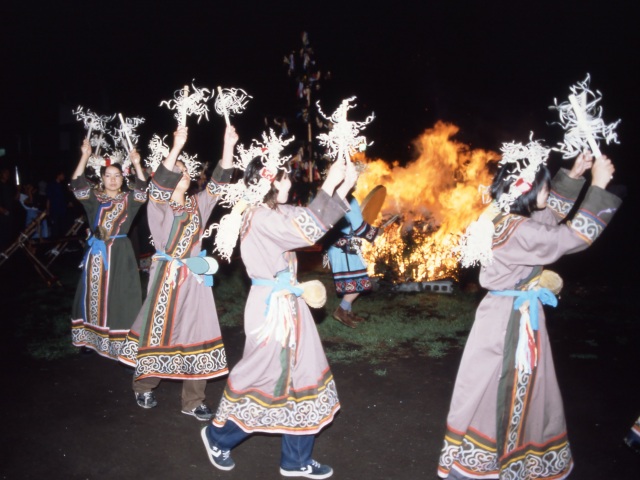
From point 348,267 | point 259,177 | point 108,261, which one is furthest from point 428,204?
point 259,177

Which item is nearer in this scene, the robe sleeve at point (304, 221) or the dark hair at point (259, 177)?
the robe sleeve at point (304, 221)

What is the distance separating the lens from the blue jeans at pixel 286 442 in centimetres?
326

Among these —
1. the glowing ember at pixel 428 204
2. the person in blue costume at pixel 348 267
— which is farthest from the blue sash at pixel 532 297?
the glowing ember at pixel 428 204

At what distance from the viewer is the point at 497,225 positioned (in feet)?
9.83

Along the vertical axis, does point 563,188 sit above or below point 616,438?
above

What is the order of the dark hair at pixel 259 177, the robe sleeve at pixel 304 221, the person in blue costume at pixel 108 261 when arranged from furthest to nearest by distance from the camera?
the person in blue costume at pixel 108 261, the dark hair at pixel 259 177, the robe sleeve at pixel 304 221

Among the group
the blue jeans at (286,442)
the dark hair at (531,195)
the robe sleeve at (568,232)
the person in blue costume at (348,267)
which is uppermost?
the dark hair at (531,195)

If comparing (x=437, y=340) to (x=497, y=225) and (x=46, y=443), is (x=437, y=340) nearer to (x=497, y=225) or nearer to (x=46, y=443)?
(x=497, y=225)

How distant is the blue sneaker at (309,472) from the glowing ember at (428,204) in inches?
208

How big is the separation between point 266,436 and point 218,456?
1.90 ft

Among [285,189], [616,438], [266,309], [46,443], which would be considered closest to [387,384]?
[616,438]

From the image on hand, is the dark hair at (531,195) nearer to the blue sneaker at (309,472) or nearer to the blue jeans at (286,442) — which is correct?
the blue jeans at (286,442)

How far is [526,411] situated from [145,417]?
2918 millimetres

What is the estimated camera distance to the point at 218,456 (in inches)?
134
